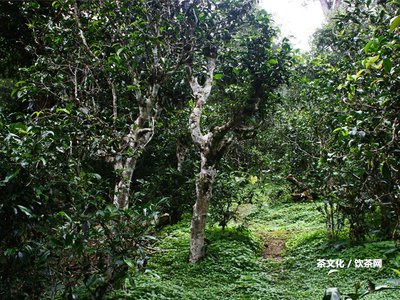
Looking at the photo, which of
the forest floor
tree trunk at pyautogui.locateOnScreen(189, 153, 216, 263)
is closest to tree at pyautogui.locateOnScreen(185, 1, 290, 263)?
tree trunk at pyautogui.locateOnScreen(189, 153, 216, 263)

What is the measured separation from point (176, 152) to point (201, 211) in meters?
2.95

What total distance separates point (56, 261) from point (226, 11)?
204 inches

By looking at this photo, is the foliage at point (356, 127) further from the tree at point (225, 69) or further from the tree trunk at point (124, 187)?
the tree trunk at point (124, 187)

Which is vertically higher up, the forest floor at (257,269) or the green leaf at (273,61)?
the green leaf at (273,61)

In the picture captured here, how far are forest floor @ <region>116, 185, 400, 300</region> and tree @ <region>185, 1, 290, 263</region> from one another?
0.55 metres

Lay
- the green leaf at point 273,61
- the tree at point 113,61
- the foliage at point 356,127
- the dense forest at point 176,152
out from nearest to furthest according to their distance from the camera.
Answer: the dense forest at point 176,152
the foliage at point 356,127
the tree at point 113,61
the green leaf at point 273,61

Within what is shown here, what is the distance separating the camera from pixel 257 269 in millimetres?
6316

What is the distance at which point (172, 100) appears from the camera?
841cm

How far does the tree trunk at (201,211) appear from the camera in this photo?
6.35 meters

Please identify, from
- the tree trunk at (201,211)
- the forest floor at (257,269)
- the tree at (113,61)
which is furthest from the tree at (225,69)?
the tree at (113,61)

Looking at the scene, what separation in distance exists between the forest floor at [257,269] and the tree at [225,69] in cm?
55

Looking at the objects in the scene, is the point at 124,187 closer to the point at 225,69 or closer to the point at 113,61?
the point at 113,61

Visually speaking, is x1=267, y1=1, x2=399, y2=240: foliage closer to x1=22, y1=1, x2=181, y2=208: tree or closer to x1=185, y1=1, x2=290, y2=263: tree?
x1=185, y1=1, x2=290, y2=263: tree

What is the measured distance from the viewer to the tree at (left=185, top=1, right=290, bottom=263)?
20.8ft
